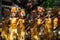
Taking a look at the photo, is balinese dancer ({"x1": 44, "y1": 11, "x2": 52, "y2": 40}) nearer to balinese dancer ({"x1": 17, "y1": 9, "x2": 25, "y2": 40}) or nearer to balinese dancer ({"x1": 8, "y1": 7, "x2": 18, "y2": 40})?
balinese dancer ({"x1": 17, "y1": 9, "x2": 25, "y2": 40})

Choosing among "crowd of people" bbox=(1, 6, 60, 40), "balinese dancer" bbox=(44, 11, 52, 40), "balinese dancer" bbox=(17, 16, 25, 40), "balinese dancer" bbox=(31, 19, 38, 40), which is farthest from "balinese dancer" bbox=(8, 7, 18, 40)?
"balinese dancer" bbox=(44, 11, 52, 40)

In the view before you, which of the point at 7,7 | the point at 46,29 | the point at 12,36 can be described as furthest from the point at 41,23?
the point at 7,7

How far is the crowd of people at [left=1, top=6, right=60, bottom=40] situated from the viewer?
12570 millimetres

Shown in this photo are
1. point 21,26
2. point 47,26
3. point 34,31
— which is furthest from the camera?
point 47,26

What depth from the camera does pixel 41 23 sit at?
13.0m

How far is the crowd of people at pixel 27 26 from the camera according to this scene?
1257 cm

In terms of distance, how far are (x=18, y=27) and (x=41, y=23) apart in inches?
41.5

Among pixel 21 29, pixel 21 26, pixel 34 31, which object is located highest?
pixel 21 26

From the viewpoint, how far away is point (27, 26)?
44.1ft

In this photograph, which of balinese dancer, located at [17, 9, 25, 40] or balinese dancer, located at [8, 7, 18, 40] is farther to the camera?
balinese dancer, located at [17, 9, 25, 40]

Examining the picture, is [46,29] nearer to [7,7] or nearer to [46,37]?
[46,37]

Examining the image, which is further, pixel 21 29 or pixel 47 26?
pixel 47 26

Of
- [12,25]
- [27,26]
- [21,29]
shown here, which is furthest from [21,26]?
[27,26]

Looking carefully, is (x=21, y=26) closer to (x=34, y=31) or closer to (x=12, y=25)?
(x=12, y=25)
